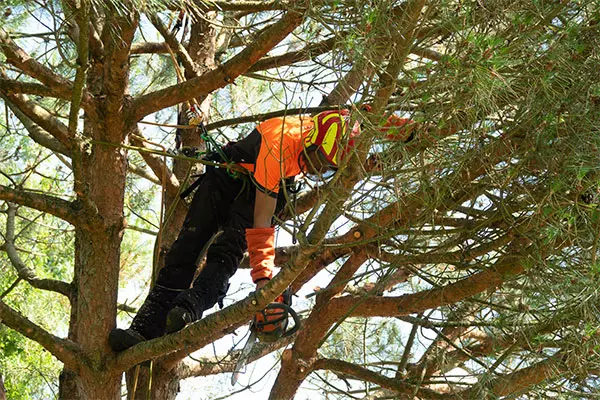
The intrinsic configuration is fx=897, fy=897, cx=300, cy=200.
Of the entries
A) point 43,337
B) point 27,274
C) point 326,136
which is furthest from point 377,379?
point 27,274

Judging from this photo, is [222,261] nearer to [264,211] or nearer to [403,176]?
[264,211]

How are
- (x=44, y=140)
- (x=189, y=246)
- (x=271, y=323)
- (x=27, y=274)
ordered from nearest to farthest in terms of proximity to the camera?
(x=271, y=323), (x=189, y=246), (x=27, y=274), (x=44, y=140)

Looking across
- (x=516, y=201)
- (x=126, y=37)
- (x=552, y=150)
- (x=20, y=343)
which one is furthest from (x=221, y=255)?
(x=20, y=343)

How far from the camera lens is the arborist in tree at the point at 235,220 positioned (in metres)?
3.17

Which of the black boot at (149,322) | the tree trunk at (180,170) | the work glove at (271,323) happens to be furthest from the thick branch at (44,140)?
the work glove at (271,323)

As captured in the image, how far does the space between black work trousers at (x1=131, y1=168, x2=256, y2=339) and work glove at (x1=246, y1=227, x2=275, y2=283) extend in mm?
172

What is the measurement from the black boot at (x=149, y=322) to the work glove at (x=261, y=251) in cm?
48

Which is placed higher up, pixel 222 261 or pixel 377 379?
pixel 222 261

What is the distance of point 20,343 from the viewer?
28.2 feet

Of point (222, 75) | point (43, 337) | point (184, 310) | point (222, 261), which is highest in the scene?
point (222, 75)

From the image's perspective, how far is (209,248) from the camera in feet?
11.3

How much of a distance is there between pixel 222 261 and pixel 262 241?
228 millimetres

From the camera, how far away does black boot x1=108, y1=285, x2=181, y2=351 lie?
3391 millimetres

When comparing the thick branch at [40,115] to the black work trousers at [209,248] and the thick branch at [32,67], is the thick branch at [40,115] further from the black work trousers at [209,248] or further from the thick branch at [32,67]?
the black work trousers at [209,248]
